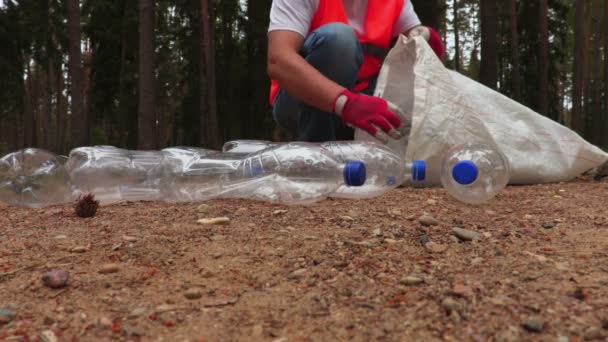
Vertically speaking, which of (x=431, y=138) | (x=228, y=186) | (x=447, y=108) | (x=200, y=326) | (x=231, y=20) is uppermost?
(x=231, y=20)

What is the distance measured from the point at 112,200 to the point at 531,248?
6.51ft

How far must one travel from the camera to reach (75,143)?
748 centimetres

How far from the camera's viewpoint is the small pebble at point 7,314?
1.03 meters

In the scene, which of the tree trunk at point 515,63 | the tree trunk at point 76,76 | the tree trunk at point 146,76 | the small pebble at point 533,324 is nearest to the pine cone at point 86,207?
the small pebble at point 533,324

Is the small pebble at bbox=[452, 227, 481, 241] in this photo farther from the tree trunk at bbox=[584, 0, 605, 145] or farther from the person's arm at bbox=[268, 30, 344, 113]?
the tree trunk at bbox=[584, 0, 605, 145]

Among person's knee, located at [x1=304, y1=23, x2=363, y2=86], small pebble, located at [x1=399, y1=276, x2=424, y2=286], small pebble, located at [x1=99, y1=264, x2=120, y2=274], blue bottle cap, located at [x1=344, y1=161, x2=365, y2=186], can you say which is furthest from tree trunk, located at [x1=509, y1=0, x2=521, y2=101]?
small pebble, located at [x1=99, y1=264, x2=120, y2=274]

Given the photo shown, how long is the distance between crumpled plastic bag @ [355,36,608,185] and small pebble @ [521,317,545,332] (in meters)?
1.62

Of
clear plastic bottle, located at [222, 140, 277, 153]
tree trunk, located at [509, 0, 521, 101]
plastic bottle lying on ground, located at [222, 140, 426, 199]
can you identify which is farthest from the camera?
tree trunk, located at [509, 0, 521, 101]

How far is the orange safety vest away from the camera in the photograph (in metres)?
2.69

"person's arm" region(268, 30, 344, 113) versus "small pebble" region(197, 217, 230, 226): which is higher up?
"person's arm" region(268, 30, 344, 113)

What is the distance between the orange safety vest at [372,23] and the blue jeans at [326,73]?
11 centimetres

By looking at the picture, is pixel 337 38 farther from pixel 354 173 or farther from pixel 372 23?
pixel 354 173

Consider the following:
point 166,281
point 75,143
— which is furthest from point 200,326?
point 75,143

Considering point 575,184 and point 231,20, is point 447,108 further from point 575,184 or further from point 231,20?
point 231,20
